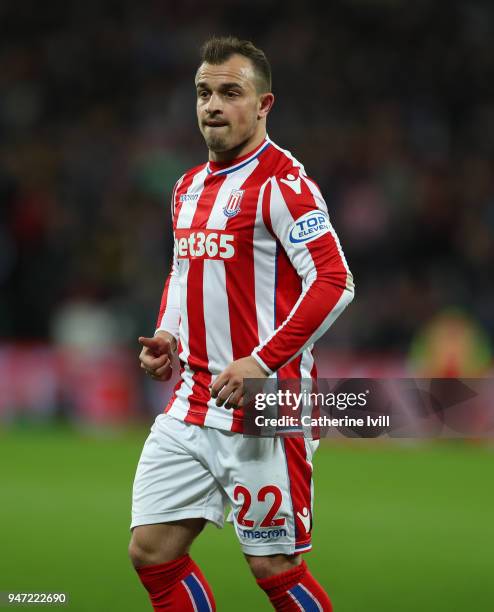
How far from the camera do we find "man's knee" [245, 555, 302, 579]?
3643 mm

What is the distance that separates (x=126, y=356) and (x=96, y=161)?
272 cm

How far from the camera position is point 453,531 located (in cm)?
721

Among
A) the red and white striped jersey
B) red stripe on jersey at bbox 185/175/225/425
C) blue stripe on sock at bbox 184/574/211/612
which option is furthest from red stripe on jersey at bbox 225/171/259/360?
blue stripe on sock at bbox 184/574/211/612

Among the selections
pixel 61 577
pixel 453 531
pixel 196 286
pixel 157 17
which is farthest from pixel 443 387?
pixel 157 17

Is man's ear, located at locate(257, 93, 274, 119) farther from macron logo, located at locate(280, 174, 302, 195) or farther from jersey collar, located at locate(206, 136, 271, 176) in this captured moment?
macron logo, located at locate(280, 174, 302, 195)

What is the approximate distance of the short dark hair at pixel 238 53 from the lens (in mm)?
3752

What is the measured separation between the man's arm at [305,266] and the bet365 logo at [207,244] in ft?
0.50

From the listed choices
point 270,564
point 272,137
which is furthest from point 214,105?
point 272,137

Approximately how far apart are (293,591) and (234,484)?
0.38 m

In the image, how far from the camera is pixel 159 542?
12.1 feet

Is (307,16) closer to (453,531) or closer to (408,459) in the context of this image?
(408,459)

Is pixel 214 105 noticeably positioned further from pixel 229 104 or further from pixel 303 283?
pixel 303 283

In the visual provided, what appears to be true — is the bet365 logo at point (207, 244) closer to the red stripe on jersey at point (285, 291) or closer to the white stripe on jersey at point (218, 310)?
the white stripe on jersey at point (218, 310)

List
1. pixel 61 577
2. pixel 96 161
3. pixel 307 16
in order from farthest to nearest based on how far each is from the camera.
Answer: pixel 307 16
pixel 96 161
pixel 61 577
